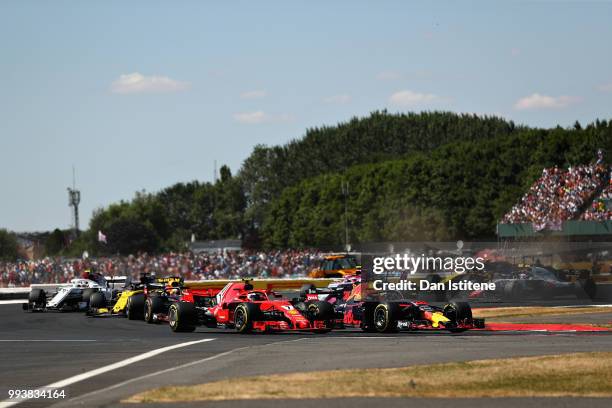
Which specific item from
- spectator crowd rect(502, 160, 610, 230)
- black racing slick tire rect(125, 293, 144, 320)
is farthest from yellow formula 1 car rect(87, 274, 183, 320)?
spectator crowd rect(502, 160, 610, 230)

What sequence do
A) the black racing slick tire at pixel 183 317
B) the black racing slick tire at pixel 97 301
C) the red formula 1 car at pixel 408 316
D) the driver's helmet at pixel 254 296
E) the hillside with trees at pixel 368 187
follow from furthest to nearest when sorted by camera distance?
1. the hillside with trees at pixel 368 187
2. the black racing slick tire at pixel 97 301
3. the driver's helmet at pixel 254 296
4. the black racing slick tire at pixel 183 317
5. the red formula 1 car at pixel 408 316

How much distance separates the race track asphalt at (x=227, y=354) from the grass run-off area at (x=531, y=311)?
7911 mm

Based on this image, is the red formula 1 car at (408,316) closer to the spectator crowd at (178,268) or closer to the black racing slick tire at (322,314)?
the black racing slick tire at (322,314)

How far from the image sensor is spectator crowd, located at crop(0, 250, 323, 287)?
65250 mm

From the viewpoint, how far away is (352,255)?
206 feet

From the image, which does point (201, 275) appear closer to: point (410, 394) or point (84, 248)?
point (410, 394)

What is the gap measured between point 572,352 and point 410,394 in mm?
6788

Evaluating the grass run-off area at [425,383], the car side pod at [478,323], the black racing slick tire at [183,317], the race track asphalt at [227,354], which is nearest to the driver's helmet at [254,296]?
the race track asphalt at [227,354]

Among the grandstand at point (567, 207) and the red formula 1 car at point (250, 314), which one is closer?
the red formula 1 car at point (250, 314)

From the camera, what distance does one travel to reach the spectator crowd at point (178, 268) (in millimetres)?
65250

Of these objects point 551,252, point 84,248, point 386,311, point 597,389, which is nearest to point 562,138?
point 551,252

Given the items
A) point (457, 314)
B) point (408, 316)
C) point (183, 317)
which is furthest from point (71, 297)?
point (457, 314)

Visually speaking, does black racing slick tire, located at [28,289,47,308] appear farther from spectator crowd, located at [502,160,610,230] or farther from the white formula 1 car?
spectator crowd, located at [502,160,610,230]

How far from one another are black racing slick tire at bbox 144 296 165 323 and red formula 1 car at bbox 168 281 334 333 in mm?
3357
